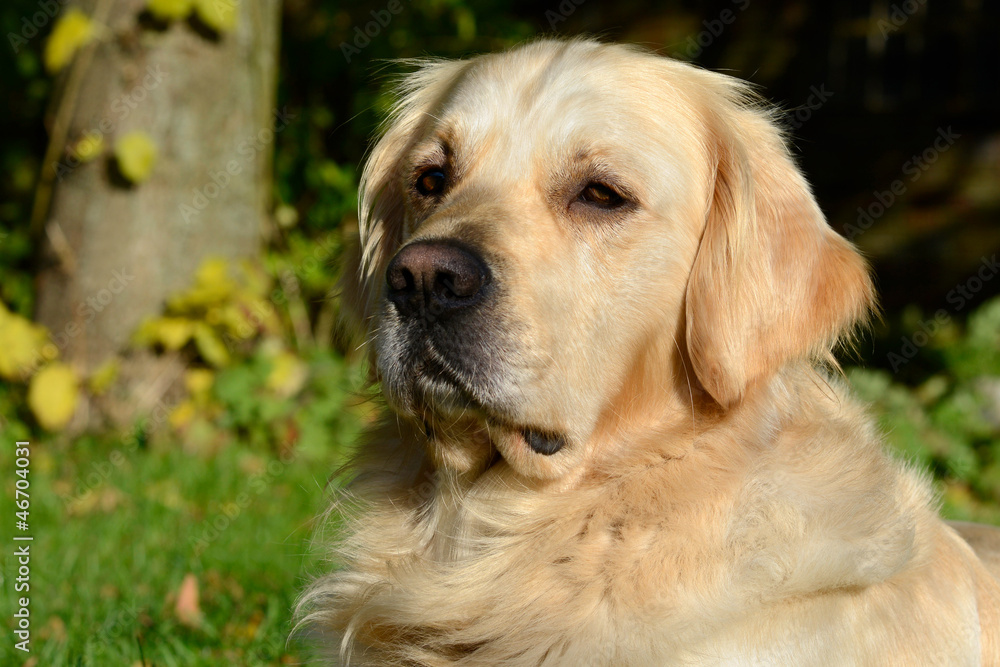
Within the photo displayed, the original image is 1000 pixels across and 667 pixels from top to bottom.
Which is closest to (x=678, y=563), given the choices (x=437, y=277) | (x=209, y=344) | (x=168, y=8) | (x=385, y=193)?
(x=437, y=277)

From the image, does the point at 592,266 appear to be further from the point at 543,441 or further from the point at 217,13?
the point at 217,13

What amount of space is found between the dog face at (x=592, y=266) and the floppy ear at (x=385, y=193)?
37cm

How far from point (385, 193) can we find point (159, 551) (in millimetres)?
2460

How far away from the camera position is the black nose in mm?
2393

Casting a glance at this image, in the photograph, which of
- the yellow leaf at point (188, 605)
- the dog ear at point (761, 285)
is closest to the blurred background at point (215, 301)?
the yellow leaf at point (188, 605)

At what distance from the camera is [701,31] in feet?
33.6

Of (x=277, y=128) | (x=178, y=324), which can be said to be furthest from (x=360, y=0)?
(x=178, y=324)

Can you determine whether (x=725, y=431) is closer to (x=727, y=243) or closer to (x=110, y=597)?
(x=727, y=243)

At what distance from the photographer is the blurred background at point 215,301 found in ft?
14.8

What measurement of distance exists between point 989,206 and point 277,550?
7872 millimetres

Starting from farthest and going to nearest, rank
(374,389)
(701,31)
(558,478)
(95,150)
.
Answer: (701,31) → (95,150) → (374,389) → (558,478)

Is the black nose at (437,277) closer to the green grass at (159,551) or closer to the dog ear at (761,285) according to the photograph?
the dog ear at (761,285)

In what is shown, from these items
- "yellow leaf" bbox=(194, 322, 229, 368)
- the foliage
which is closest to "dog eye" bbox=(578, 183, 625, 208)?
the foliage

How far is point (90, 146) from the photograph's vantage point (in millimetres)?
6250
